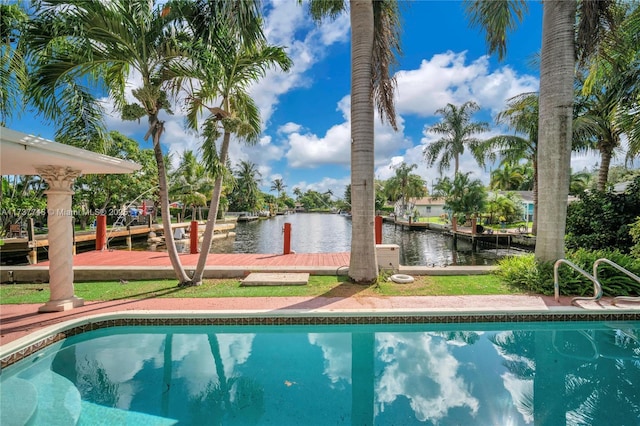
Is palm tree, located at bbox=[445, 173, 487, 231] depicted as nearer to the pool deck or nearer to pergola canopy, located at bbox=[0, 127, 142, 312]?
the pool deck

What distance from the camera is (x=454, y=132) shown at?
1166 inches

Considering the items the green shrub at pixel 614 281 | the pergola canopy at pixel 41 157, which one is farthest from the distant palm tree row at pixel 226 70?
the pergola canopy at pixel 41 157

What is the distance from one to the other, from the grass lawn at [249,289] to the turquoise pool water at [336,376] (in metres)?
1.32

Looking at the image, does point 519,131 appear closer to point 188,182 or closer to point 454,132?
point 454,132

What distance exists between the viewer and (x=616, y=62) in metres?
8.07

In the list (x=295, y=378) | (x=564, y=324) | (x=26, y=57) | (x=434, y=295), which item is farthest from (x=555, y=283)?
(x=26, y=57)

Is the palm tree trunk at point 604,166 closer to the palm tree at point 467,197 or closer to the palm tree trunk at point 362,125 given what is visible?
the palm tree trunk at point 362,125

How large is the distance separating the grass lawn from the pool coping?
3.55 feet

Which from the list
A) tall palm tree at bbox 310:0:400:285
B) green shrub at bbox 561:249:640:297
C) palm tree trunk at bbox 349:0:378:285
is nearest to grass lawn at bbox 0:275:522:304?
tall palm tree at bbox 310:0:400:285

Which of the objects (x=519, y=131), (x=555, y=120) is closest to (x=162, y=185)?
(x=555, y=120)

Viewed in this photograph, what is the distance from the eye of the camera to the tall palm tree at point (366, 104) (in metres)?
7.34

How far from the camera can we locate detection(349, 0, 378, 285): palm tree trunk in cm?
730

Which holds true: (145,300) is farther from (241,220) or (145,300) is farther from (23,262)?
(241,220)

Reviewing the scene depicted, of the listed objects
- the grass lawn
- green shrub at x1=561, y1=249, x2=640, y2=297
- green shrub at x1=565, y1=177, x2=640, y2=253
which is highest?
green shrub at x1=565, y1=177, x2=640, y2=253
